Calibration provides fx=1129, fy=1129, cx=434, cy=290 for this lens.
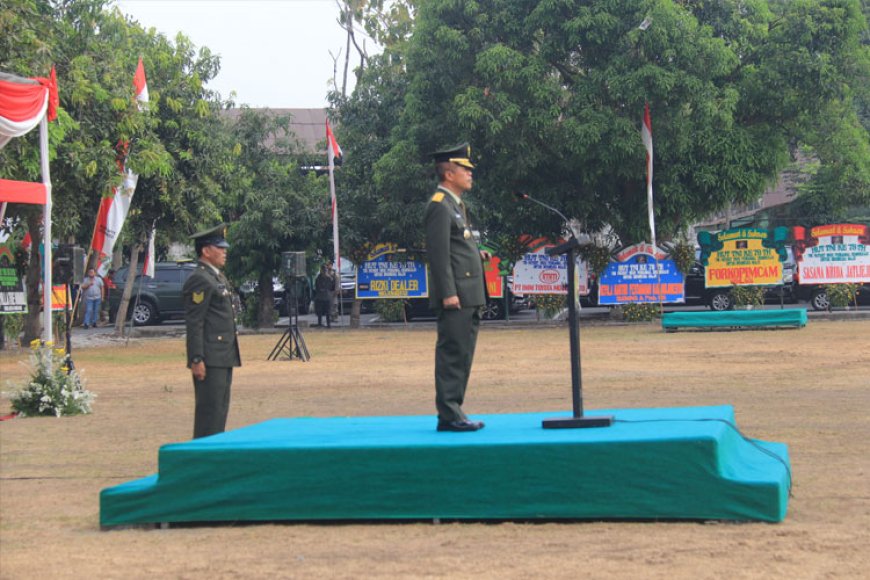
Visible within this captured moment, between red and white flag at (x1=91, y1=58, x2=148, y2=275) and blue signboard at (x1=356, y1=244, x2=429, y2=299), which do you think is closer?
red and white flag at (x1=91, y1=58, x2=148, y2=275)

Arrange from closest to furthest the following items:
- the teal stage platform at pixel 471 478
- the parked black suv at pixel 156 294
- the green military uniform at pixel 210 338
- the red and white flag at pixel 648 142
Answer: the teal stage platform at pixel 471 478
the green military uniform at pixel 210 338
the red and white flag at pixel 648 142
the parked black suv at pixel 156 294

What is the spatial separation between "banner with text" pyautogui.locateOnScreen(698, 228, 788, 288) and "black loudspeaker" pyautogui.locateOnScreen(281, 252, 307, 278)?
1166 centimetres

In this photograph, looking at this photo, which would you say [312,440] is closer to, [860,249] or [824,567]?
[824,567]

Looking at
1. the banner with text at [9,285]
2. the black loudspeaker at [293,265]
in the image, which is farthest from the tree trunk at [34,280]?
the black loudspeaker at [293,265]

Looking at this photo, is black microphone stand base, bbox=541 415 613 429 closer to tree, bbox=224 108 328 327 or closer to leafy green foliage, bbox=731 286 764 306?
leafy green foliage, bbox=731 286 764 306

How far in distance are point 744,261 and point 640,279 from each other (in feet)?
8.35

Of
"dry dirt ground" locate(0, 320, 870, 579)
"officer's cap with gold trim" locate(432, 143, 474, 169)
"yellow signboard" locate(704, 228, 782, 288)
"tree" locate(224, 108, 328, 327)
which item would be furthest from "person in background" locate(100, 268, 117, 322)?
"officer's cap with gold trim" locate(432, 143, 474, 169)

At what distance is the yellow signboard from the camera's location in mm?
27422

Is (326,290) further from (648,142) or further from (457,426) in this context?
(457,426)

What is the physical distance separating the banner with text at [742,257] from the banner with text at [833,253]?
61 cm

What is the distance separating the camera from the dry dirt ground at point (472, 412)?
5.39 meters

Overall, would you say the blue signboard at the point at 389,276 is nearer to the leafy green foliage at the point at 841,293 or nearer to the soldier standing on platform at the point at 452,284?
the leafy green foliage at the point at 841,293

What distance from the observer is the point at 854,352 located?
18.0 meters

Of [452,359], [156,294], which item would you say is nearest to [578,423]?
[452,359]
